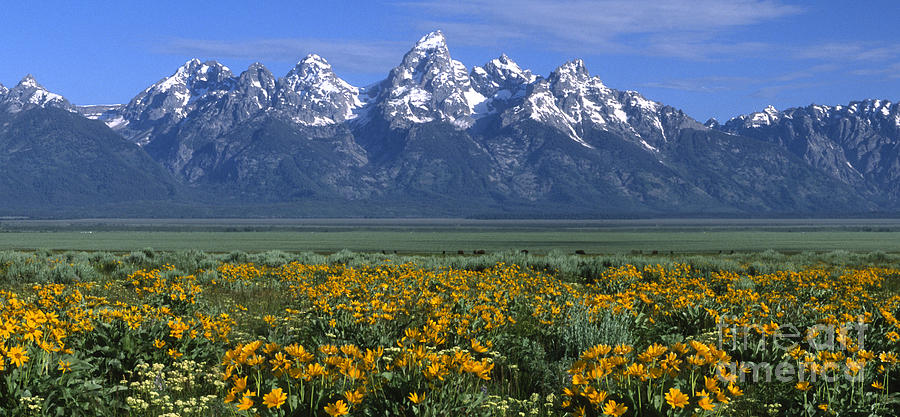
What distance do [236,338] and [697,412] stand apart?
7245 millimetres

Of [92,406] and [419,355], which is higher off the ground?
[419,355]

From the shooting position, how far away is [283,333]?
1080 cm

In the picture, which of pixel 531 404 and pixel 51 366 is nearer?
pixel 51 366

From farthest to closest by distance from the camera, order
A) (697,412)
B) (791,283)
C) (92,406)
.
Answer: (791,283), (92,406), (697,412)

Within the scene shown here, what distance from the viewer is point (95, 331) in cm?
864

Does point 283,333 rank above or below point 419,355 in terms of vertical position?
below

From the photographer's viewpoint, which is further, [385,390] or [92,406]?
[92,406]

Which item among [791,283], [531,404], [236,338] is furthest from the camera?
[791,283]

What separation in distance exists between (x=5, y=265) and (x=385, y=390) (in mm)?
26239

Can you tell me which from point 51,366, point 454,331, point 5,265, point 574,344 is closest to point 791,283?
point 574,344

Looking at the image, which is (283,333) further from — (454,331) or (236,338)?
(454,331)

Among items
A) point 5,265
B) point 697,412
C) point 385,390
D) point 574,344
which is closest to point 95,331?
point 385,390

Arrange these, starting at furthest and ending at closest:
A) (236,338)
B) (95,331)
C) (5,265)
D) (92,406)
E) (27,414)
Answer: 1. (5,265)
2. (236,338)
3. (95,331)
4. (92,406)
5. (27,414)

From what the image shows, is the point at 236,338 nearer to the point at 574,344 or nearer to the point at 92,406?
the point at 92,406
